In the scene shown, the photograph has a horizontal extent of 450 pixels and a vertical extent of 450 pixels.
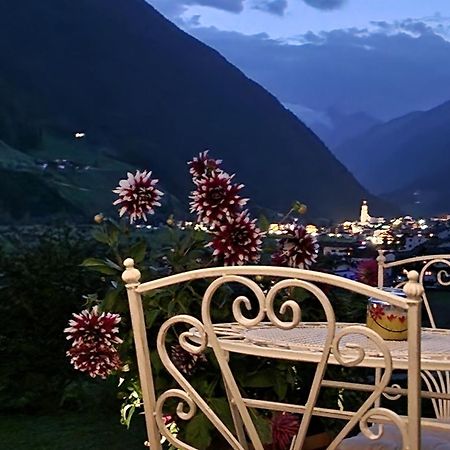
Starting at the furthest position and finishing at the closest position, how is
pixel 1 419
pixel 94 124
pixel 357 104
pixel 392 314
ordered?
1. pixel 357 104
2. pixel 94 124
3. pixel 1 419
4. pixel 392 314

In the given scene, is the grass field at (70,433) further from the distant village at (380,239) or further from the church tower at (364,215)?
the church tower at (364,215)

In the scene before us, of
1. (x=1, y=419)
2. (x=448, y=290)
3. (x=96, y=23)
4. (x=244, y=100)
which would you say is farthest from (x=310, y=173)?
(x=1, y=419)

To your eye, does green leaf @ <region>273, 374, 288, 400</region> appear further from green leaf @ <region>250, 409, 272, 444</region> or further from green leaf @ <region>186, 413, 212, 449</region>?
green leaf @ <region>186, 413, 212, 449</region>

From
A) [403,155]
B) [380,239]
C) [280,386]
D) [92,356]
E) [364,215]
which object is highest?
[403,155]

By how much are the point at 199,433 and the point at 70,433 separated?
53.5 inches

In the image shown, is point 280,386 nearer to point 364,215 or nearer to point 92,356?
point 92,356

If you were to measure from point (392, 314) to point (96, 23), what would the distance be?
2485 mm

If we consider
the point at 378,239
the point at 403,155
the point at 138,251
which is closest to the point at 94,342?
the point at 138,251

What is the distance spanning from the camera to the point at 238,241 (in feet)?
6.76

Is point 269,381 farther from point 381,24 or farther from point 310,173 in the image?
point 381,24

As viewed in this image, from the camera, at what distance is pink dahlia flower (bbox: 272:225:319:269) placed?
7.22ft

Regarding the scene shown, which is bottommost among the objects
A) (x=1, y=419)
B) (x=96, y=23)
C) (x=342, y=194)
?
(x=1, y=419)

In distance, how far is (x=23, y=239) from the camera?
11.5 feet

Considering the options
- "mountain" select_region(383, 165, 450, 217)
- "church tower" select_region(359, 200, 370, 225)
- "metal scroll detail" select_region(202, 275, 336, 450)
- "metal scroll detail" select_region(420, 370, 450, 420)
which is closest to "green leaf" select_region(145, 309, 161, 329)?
"metal scroll detail" select_region(420, 370, 450, 420)
